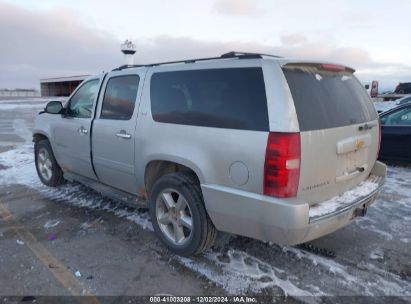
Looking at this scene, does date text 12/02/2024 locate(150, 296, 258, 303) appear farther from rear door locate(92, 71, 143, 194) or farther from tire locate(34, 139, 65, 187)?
tire locate(34, 139, 65, 187)

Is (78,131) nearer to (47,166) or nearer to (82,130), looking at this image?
(82,130)

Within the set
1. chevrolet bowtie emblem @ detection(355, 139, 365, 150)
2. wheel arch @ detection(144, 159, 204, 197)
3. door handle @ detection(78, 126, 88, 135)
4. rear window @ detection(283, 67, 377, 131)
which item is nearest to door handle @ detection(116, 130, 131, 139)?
wheel arch @ detection(144, 159, 204, 197)

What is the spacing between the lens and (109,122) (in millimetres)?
4527

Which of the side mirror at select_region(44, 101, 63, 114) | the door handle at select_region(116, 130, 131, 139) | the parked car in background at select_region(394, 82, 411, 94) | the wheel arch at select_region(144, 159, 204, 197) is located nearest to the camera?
the wheel arch at select_region(144, 159, 204, 197)

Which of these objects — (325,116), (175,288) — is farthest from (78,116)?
(325,116)

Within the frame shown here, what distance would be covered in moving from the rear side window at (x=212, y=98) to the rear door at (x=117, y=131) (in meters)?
0.39

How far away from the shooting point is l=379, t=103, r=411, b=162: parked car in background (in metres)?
7.63

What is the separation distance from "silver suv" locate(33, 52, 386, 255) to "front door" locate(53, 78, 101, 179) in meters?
0.39

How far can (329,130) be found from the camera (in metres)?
3.18

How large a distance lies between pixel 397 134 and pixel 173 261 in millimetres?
5994

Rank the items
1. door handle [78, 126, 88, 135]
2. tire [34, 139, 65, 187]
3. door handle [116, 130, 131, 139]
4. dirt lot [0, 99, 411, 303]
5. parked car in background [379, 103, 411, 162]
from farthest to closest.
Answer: parked car in background [379, 103, 411, 162] → tire [34, 139, 65, 187] → door handle [78, 126, 88, 135] → door handle [116, 130, 131, 139] → dirt lot [0, 99, 411, 303]

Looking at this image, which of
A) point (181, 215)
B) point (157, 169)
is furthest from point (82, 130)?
point (181, 215)

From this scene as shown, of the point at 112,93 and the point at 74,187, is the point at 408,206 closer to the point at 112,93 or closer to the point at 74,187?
the point at 112,93

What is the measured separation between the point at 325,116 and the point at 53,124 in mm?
4237
